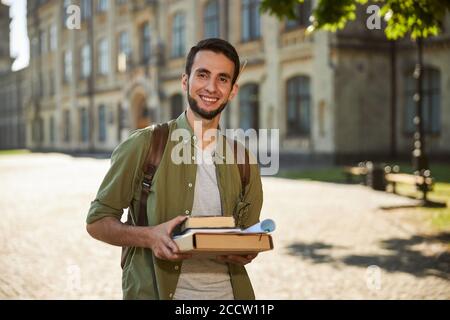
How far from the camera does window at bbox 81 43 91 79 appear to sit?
41.0 m

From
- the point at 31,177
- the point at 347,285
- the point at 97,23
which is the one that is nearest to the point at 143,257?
the point at 347,285

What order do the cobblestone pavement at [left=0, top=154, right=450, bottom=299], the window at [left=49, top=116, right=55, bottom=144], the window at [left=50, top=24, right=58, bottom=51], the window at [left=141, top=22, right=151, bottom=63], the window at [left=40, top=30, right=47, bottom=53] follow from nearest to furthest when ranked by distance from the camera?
the cobblestone pavement at [left=0, top=154, right=450, bottom=299] → the window at [left=141, top=22, right=151, bottom=63] → the window at [left=50, top=24, right=58, bottom=51] → the window at [left=49, top=116, right=55, bottom=144] → the window at [left=40, top=30, right=47, bottom=53]

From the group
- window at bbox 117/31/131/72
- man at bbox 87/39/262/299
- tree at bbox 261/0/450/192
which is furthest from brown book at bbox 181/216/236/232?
window at bbox 117/31/131/72

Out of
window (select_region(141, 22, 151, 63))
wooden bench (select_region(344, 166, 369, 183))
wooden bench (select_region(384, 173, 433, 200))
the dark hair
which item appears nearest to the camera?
the dark hair

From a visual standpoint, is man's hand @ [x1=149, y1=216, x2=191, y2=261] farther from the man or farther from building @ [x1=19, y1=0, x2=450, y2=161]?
building @ [x1=19, y1=0, x2=450, y2=161]

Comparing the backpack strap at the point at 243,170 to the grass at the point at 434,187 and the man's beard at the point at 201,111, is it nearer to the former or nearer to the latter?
the man's beard at the point at 201,111

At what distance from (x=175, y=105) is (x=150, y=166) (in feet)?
98.0

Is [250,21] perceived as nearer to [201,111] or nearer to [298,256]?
[298,256]

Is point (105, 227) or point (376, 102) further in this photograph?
point (376, 102)

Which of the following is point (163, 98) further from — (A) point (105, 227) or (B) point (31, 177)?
(A) point (105, 227)

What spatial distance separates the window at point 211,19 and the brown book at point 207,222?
88.1 ft

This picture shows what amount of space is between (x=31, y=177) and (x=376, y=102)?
1385 cm

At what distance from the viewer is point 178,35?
104 feet

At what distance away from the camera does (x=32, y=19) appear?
159ft
